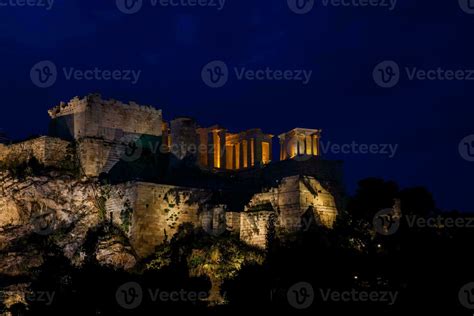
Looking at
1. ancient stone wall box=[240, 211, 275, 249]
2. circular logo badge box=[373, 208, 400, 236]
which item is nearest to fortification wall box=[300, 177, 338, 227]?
ancient stone wall box=[240, 211, 275, 249]

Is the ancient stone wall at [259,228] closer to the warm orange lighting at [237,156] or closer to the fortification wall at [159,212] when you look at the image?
the fortification wall at [159,212]

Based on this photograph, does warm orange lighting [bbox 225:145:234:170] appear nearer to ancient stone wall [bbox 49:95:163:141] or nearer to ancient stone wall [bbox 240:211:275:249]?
ancient stone wall [bbox 49:95:163:141]

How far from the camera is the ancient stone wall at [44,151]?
2657 inches

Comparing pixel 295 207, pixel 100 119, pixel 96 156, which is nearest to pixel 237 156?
pixel 100 119

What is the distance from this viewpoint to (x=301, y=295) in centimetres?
4981

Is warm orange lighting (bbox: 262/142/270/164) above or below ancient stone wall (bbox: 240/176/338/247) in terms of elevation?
above

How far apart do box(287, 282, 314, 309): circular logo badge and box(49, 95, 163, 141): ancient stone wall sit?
25.1 metres

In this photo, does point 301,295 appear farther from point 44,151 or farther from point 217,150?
point 217,150

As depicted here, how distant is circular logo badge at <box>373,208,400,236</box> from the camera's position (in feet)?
187

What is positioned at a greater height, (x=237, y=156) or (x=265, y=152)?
(x=265, y=152)

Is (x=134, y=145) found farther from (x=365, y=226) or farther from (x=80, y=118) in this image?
(x=365, y=226)

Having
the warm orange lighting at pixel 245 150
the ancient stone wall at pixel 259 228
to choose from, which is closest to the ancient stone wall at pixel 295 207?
the ancient stone wall at pixel 259 228

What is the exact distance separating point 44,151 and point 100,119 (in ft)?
17.1

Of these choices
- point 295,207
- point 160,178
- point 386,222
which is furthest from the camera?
point 160,178
